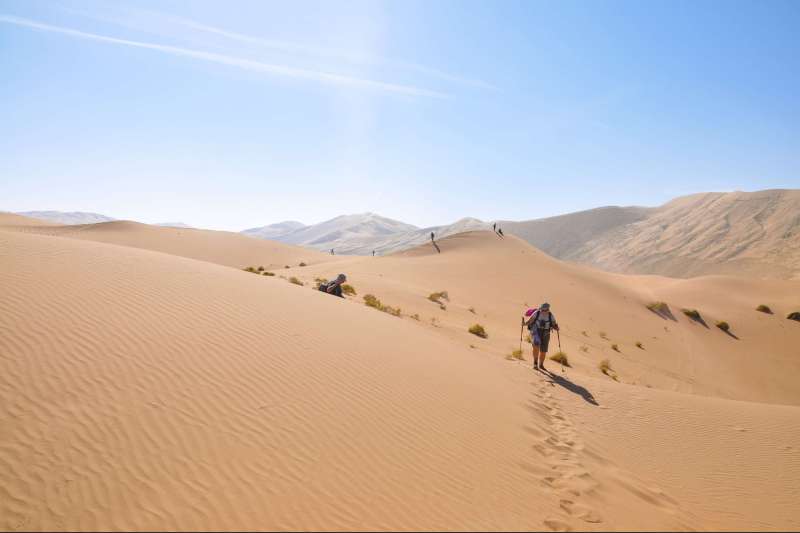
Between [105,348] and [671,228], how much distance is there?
88.1 metres

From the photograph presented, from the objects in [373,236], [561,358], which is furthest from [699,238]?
[373,236]

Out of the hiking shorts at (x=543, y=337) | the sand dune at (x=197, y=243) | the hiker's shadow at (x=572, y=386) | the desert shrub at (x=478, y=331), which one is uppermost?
the sand dune at (x=197, y=243)

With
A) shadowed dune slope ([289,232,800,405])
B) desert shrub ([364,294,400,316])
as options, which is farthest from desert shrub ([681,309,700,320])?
desert shrub ([364,294,400,316])

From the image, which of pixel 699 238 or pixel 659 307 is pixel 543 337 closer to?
pixel 659 307

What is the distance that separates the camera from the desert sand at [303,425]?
10.7 ft

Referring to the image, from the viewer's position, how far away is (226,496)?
10.5 ft

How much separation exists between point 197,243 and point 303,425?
138 ft

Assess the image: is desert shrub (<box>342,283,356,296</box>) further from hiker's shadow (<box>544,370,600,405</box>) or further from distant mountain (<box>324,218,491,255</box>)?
distant mountain (<box>324,218,491,255</box>)

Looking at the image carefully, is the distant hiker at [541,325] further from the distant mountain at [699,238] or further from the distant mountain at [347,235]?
the distant mountain at [347,235]

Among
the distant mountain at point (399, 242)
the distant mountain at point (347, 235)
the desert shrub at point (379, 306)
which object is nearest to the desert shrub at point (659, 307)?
the desert shrub at point (379, 306)

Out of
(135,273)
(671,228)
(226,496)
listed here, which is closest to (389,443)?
(226,496)

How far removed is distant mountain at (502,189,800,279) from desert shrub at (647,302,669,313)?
103ft

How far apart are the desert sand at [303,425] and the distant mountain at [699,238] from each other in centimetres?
5565

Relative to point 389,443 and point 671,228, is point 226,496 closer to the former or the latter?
point 389,443
